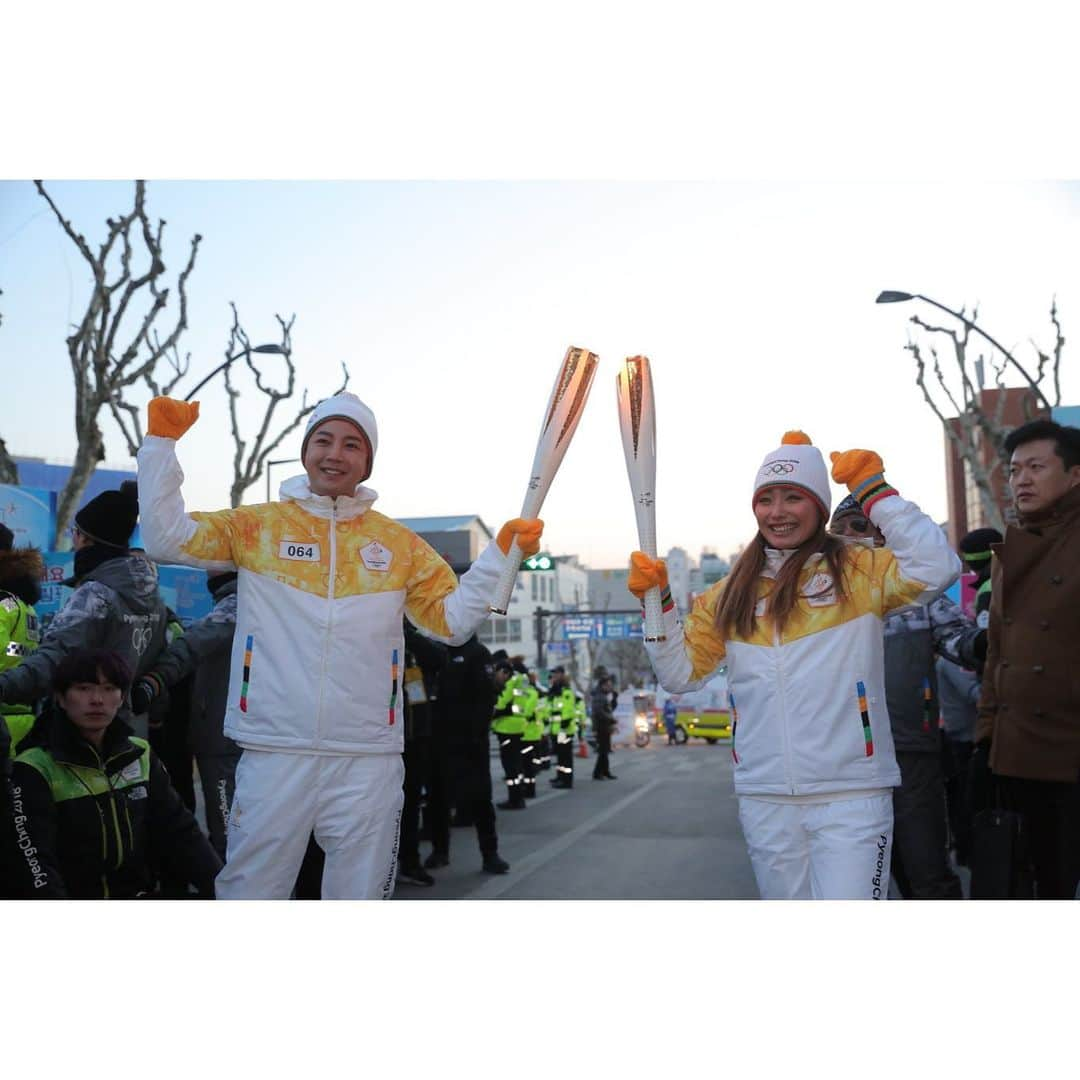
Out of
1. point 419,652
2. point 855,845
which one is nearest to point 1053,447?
point 855,845

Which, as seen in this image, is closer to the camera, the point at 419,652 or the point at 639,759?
the point at 419,652

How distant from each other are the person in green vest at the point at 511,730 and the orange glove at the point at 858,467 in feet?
25.6

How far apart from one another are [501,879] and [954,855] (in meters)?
3.07

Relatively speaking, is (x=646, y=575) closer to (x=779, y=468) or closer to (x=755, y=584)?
(x=755, y=584)

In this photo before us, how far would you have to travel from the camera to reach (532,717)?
1284 centimetres

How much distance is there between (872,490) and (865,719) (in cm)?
65

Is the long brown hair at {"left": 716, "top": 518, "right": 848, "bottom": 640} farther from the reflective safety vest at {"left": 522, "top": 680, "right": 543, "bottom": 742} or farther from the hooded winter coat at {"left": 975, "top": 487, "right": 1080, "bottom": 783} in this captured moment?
the reflective safety vest at {"left": 522, "top": 680, "right": 543, "bottom": 742}

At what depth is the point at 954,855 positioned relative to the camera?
7.52 m

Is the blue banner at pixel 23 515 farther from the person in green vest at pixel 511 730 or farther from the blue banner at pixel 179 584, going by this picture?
the person in green vest at pixel 511 730

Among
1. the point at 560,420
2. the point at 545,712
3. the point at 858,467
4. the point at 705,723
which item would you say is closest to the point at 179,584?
the point at 545,712

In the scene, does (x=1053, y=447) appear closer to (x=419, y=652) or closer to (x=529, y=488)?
(x=529, y=488)

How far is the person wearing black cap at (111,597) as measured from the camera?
4227 millimetres

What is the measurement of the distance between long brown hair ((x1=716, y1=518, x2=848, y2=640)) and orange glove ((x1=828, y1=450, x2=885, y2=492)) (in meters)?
0.15

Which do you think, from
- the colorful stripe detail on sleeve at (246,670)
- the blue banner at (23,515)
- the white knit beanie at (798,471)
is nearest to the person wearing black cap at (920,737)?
the white knit beanie at (798,471)
